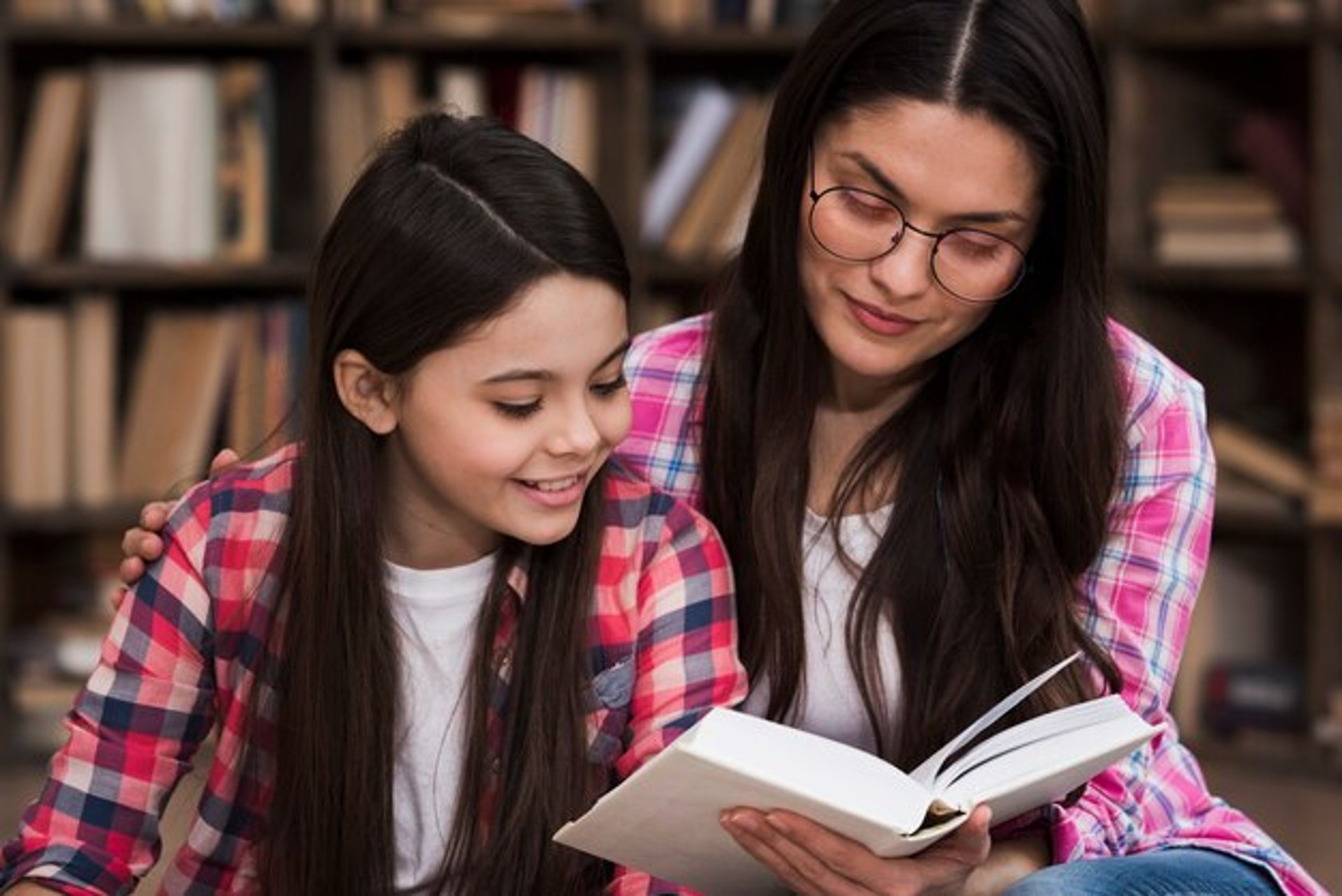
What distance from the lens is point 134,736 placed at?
1846 mm

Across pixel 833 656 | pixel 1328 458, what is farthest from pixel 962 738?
pixel 1328 458

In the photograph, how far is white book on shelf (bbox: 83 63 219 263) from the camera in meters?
3.59

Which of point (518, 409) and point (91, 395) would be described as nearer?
point (518, 409)

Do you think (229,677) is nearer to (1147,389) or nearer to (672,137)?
(1147,389)

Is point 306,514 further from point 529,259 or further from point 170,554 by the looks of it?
point 529,259

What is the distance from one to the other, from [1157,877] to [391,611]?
0.63 m

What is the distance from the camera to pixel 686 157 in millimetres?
3752

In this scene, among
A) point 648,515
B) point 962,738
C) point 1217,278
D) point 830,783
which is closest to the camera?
point 830,783

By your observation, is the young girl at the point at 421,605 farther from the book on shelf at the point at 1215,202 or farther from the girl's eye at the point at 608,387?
the book on shelf at the point at 1215,202

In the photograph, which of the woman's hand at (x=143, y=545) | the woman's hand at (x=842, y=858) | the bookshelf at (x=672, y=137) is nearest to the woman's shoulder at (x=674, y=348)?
the woman's hand at (x=143, y=545)

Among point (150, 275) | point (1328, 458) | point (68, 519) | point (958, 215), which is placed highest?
point (958, 215)

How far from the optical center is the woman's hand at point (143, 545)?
1.87m

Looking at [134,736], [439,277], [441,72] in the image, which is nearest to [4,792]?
[441,72]

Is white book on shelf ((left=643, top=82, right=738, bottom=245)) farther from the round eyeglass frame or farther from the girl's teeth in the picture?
the girl's teeth
